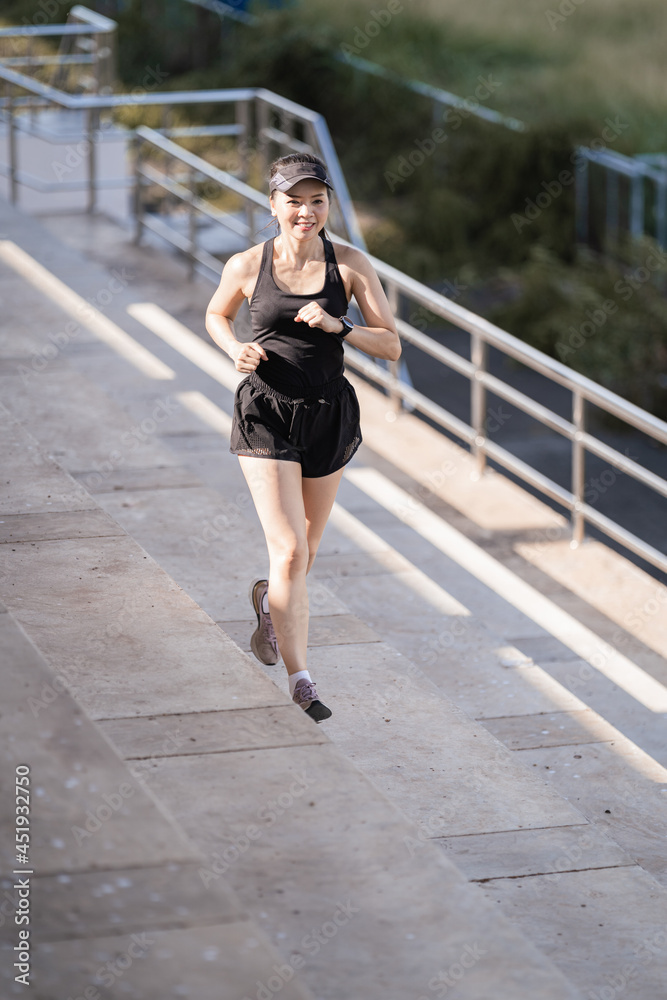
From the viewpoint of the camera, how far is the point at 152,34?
77.5 ft

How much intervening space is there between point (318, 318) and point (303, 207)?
0.33 metres

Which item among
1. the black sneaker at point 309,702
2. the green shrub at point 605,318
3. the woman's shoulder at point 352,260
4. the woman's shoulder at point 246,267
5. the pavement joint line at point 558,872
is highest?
the woman's shoulder at point 352,260

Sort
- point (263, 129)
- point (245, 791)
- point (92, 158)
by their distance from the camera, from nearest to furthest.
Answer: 1. point (245, 791)
2. point (263, 129)
3. point (92, 158)

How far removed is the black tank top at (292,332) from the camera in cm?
373

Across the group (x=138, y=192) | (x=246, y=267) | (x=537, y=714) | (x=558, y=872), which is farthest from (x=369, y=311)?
(x=138, y=192)

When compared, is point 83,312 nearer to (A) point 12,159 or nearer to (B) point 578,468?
(A) point 12,159

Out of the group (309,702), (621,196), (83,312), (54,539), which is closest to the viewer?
(309,702)

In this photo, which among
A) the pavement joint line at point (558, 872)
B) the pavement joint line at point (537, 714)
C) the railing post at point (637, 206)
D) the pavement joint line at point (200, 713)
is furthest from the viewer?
the railing post at point (637, 206)

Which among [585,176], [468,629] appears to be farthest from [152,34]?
[468,629]

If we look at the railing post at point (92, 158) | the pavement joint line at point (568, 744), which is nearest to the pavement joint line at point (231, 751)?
the pavement joint line at point (568, 744)

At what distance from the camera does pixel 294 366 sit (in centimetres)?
379

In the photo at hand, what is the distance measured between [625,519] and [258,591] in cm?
629

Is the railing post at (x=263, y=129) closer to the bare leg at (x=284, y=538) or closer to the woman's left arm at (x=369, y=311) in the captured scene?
the woman's left arm at (x=369, y=311)

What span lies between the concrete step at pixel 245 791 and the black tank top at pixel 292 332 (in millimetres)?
776
